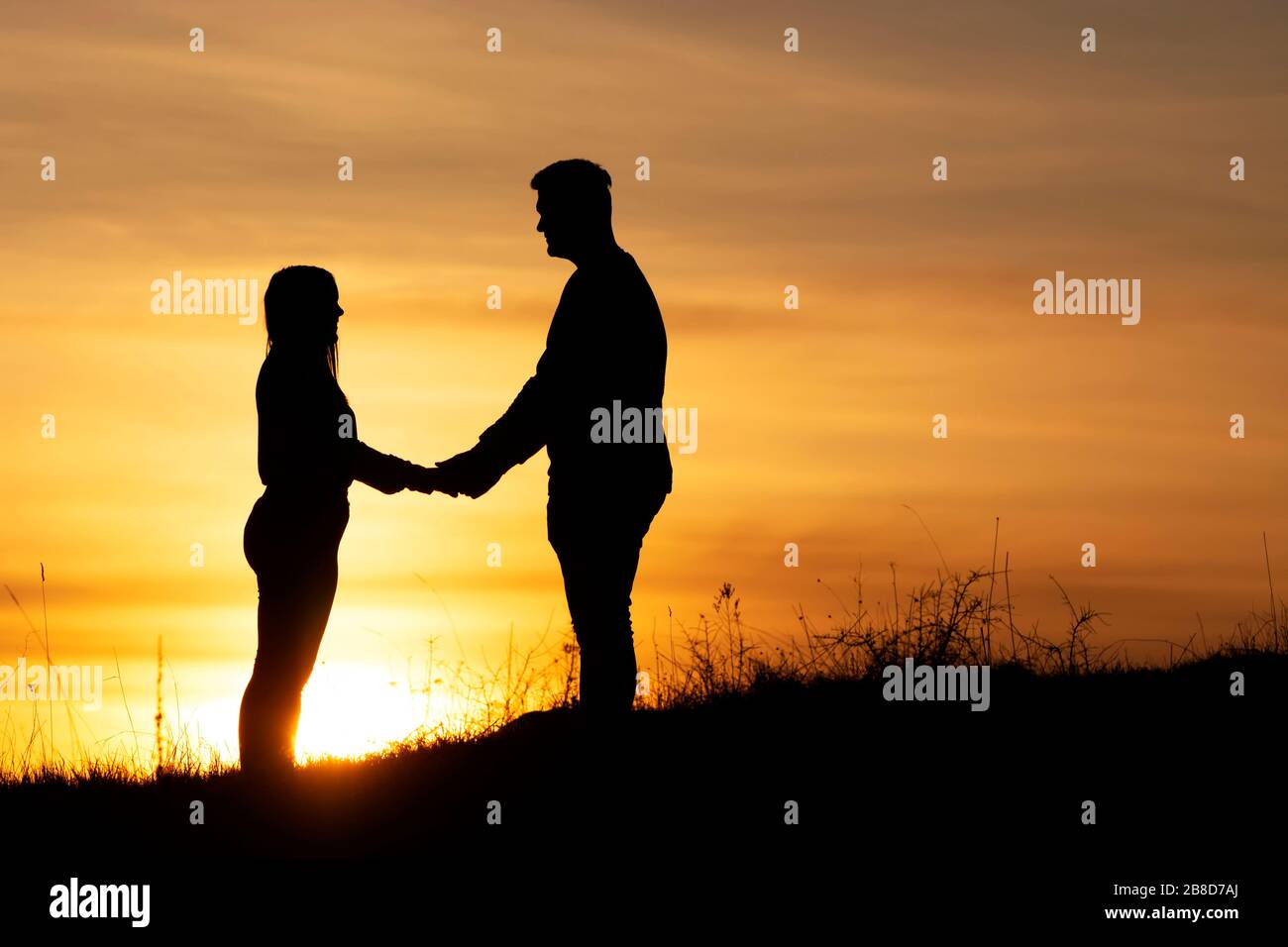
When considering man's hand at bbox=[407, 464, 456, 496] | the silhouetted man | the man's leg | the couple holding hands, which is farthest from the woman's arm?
the man's leg

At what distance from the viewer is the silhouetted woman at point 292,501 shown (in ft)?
25.8

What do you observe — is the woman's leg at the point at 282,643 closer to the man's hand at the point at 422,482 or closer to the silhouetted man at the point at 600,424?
the silhouetted man at the point at 600,424

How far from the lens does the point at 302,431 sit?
7.84 m

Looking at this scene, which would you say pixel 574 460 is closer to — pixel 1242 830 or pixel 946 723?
pixel 946 723

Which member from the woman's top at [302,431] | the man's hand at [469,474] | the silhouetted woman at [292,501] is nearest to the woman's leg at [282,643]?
the silhouetted woman at [292,501]

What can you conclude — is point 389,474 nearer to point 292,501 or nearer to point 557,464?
point 292,501

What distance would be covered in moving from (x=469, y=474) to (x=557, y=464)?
178cm

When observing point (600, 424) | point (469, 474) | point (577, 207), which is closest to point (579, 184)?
point (577, 207)

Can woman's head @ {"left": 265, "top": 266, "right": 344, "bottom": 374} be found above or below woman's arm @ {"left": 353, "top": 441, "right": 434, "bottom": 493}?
above

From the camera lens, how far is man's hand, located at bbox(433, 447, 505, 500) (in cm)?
948

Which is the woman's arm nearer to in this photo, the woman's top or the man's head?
the woman's top
